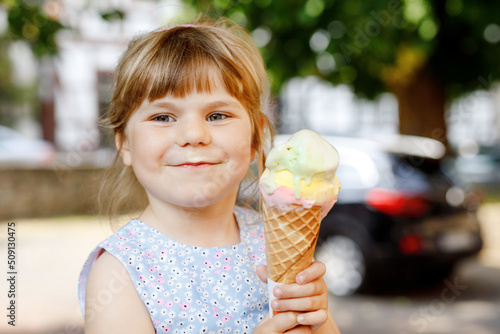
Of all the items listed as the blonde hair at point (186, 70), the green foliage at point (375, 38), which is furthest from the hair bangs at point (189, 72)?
the green foliage at point (375, 38)

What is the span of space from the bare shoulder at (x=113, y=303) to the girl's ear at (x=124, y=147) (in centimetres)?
35

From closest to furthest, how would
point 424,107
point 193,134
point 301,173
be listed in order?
point 301,173 < point 193,134 < point 424,107

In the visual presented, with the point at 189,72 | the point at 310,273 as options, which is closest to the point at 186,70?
the point at 189,72

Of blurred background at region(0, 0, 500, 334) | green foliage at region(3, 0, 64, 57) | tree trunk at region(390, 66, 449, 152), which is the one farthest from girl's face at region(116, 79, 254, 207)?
tree trunk at region(390, 66, 449, 152)

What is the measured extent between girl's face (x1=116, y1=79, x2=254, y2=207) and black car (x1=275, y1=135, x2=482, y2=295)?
14.7ft

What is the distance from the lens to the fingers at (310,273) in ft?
4.63

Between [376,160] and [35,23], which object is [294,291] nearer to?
[35,23]

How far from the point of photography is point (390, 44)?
567 centimetres

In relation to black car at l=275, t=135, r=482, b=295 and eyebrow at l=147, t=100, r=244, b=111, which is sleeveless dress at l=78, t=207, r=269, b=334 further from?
black car at l=275, t=135, r=482, b=295

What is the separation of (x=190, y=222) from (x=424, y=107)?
769 centimetres

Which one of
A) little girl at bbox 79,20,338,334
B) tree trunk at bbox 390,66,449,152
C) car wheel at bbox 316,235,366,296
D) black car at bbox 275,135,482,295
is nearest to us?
little girl at bbox 79,20,338,334

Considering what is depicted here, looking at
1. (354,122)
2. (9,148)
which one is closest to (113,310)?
(9,148)

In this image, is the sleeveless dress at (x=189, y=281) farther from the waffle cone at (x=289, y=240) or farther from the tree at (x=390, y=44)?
the tree at (x=390, y=44)

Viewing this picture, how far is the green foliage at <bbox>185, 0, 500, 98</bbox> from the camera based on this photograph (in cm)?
484
